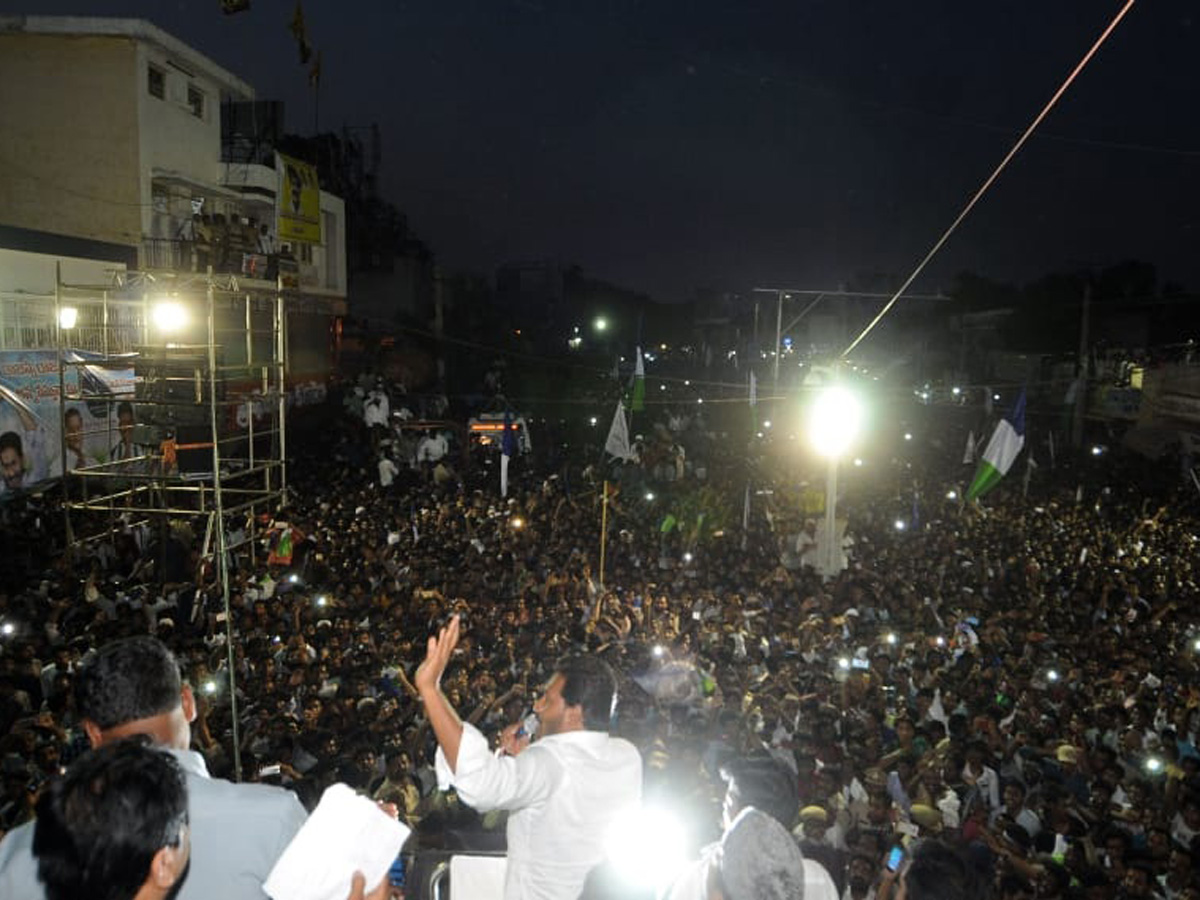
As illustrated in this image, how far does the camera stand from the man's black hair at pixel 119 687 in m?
2.26

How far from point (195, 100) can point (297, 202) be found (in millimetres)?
3091

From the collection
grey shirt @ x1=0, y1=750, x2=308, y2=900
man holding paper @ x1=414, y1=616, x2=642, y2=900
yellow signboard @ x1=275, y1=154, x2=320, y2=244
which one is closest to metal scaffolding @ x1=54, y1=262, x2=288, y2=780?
grey shirt @ x1=0, y1=750, x2=308, y2=900

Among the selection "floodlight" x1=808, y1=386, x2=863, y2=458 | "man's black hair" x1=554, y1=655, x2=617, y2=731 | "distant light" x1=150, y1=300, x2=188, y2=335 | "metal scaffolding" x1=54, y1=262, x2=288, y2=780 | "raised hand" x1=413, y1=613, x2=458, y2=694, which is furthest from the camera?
"floodlight" x1=808, y1=386, x2=863, y2=458

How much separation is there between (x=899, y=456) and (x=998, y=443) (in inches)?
523

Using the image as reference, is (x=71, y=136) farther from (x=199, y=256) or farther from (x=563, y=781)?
(x=563, y=781)

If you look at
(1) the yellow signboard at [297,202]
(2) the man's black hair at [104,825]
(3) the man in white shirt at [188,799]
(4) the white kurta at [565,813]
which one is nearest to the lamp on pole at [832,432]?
(4) the white kurta at [565,813]

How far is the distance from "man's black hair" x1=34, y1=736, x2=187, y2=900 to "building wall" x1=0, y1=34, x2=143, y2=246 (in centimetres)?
1799

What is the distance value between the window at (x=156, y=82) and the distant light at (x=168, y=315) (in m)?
12.9

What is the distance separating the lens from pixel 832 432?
38.4 feet

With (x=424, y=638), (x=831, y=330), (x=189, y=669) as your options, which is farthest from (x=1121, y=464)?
(x=831, y=330)

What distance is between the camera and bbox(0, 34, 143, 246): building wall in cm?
1686

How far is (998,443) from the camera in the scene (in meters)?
12.6

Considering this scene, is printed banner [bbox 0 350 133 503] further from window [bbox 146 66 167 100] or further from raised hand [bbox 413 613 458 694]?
raised hand [bbox 413 613 458 694]

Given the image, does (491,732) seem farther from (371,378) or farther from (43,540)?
(371,378)
